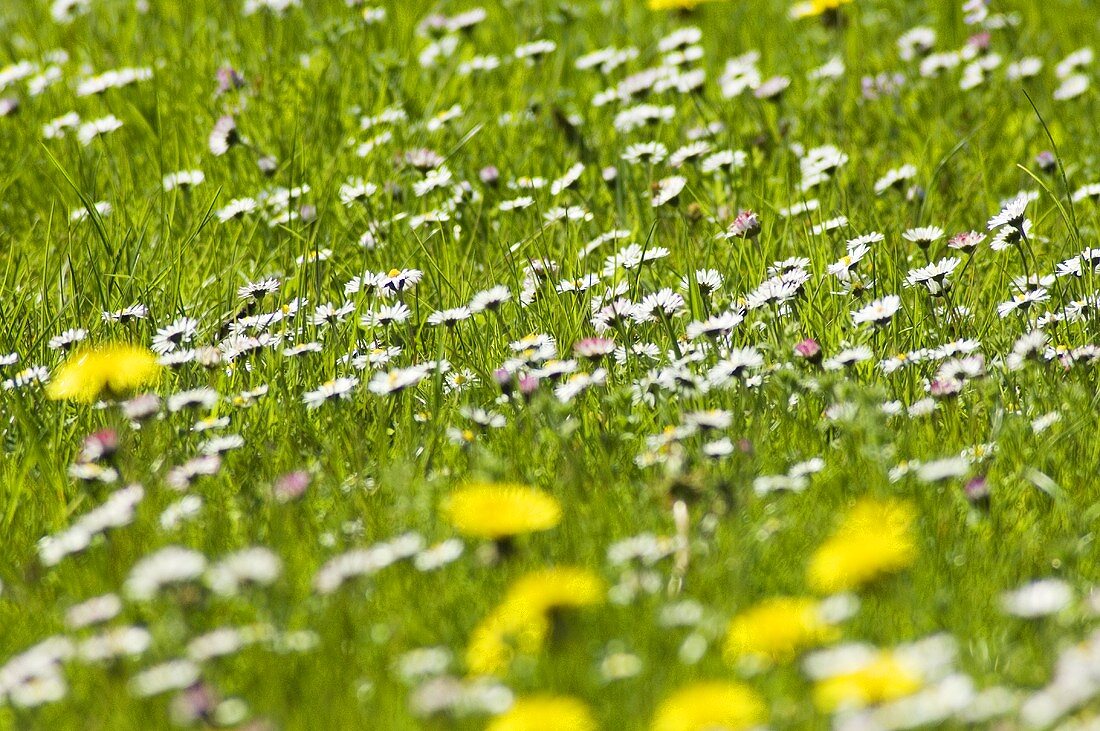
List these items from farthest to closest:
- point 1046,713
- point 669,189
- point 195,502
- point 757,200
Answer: point 757,200 → point 669,189 → point 195,502 → point 1046,713

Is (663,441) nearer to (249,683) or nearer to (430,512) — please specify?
(430,512)

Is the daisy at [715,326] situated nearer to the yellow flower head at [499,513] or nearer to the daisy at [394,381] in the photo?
the daisy at [394,381]

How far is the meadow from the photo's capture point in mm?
1811

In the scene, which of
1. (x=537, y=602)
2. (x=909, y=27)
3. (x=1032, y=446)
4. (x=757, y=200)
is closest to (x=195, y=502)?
(x=537, y=602)

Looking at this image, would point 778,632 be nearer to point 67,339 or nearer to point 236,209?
point 67,339

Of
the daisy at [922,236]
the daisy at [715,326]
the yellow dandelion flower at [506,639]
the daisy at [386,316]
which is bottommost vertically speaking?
the daisy at [922,236]

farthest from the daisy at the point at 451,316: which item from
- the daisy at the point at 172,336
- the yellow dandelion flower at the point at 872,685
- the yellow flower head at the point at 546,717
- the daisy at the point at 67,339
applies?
the yellow dandelion flower at the point at 872,685

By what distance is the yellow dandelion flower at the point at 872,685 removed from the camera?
1515 millimetres

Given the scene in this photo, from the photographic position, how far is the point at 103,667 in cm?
188

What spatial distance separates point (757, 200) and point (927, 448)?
1639 millimetres

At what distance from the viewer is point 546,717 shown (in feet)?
5.07

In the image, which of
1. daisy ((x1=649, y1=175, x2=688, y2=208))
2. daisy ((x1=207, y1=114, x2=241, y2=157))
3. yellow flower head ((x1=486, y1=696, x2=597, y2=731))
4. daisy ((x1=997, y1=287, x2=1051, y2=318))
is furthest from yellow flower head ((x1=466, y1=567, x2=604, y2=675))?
daisy ((x1=207, y1=114, x2=241, y2=157))

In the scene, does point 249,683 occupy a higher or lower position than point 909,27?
higher

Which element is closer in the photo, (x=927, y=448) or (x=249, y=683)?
(x=249, y=683)
